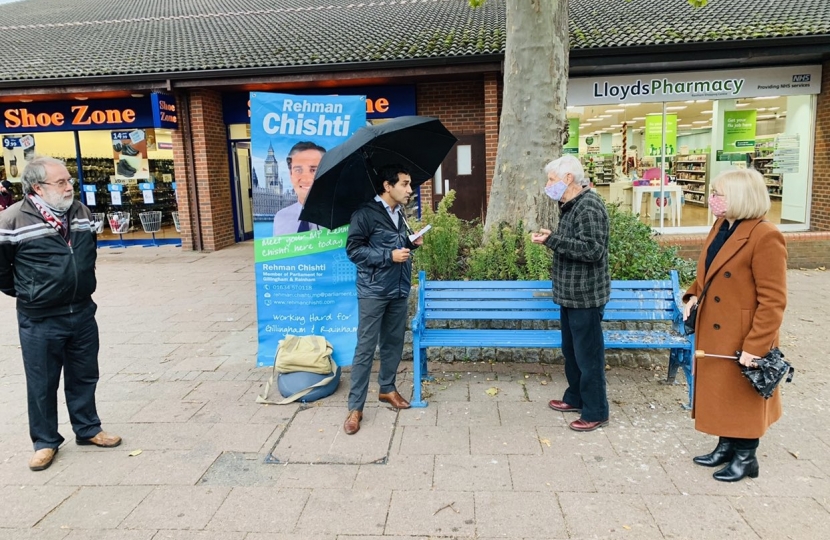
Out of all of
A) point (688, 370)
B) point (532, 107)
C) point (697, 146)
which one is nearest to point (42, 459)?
point (688, 370)

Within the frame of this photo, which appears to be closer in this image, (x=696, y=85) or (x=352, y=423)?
(x=352, y=423)

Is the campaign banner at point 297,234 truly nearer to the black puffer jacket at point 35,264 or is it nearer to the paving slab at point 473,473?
the black puffer jacket at point 35,264

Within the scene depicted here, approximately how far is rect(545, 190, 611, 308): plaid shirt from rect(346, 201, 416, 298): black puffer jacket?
3.45 ft

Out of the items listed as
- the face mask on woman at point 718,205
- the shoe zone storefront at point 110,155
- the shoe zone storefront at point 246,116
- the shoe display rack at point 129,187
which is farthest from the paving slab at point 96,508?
the shoe display rack at point 129,187

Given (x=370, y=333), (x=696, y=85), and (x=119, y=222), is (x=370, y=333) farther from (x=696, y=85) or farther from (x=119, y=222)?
(x=119, y=222)

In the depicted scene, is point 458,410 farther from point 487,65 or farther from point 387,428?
point 487,65

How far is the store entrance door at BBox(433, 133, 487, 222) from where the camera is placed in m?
12.7

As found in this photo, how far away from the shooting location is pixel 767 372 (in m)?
3.07

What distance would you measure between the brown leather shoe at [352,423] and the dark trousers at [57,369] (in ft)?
5.45

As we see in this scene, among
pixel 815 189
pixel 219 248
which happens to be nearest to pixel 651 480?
pixel 815 189

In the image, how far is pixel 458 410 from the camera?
4.38 meters

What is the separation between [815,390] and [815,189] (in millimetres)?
→ 8691

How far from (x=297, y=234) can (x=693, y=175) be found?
33.1 feet

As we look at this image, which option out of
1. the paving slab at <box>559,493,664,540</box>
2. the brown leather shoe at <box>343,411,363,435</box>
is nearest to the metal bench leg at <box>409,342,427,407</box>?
the brown leather shoe at <box>343,411,363,435</box>
